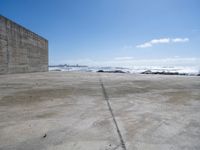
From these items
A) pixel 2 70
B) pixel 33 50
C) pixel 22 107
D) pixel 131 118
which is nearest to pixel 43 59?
pixel 33 50

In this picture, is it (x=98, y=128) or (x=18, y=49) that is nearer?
(x=98, y=128)

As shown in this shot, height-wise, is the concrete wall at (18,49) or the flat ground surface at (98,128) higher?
the concrete wall at (18,49)

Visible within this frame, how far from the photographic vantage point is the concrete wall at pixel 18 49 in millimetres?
9711

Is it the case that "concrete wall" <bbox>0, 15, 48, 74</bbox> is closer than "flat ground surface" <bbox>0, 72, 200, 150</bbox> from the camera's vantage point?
No

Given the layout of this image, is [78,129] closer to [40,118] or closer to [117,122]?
[117,122]

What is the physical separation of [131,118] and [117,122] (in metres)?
0.25

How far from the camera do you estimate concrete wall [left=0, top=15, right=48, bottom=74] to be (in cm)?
971

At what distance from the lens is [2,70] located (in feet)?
31.2

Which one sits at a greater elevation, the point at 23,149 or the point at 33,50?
the point at 33,50

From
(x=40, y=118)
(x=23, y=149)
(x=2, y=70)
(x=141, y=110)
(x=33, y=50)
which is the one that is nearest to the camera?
(x=23, y=149)

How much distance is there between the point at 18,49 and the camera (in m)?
Result: 11.5

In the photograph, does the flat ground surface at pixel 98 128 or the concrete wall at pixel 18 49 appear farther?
the concrete wall at pixel 18 49

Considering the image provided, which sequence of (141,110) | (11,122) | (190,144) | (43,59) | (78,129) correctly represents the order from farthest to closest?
(43,59)
(141,110)
(11,122)
(78,129)
(190,144)

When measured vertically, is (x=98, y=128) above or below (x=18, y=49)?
below
